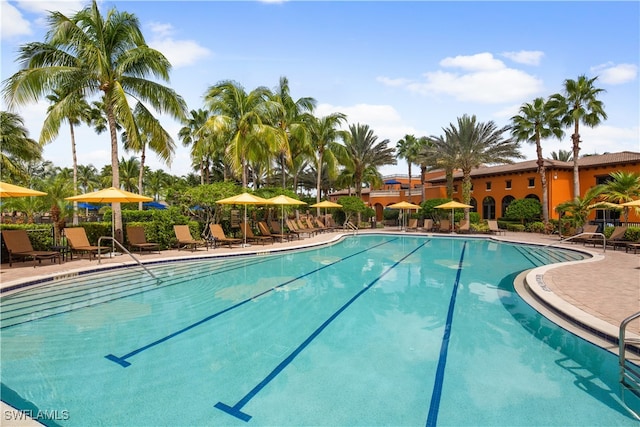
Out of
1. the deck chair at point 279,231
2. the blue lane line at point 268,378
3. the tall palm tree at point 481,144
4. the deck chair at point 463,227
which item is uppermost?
the tall palm tree at point 481,144

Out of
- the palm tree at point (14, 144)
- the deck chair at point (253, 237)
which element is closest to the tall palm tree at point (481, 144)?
the deck chair at point (253, 237)

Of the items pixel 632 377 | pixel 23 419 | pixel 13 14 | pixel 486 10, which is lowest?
pixel 632 377

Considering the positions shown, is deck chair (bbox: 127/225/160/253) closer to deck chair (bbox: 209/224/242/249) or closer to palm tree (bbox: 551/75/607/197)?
deck chair (bbox: 209/224/242/249)

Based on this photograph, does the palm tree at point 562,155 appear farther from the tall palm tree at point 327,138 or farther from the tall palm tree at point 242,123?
the tall palm tree at point 242,123

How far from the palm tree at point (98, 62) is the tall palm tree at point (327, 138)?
14611 millimetres

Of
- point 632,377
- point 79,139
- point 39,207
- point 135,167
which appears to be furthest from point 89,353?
point 135,167

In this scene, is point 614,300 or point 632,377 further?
point 614,300

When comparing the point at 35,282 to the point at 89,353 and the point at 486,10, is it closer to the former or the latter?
the point at 89,353

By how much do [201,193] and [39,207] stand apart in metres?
6.59

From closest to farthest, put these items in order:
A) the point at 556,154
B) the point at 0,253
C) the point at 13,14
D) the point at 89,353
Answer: the point at 89,353 → the point at 13,14 → the point at 0,253 → the point at 556,154

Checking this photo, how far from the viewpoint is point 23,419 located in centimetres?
306

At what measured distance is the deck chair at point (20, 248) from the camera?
10.3 metres

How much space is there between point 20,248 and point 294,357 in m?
10.6

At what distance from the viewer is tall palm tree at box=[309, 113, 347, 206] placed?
27562 mm
